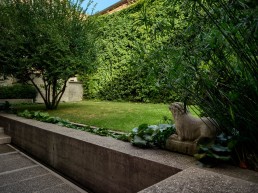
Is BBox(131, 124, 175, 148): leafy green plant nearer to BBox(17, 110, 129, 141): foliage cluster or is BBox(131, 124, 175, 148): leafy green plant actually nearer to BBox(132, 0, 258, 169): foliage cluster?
BBox(17, 110, 129, 141): foliage cluster

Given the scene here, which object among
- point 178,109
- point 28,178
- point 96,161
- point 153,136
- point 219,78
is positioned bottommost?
point 28,178

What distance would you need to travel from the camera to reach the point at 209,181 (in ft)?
5.17

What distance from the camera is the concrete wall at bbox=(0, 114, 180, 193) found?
85.6 inches

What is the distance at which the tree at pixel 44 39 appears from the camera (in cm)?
725

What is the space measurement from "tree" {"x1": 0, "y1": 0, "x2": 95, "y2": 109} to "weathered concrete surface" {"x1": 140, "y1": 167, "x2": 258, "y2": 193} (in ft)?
20.7

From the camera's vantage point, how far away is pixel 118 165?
245 centimetres

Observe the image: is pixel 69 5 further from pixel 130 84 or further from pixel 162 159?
pixel 162 159

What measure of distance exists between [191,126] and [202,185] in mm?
835

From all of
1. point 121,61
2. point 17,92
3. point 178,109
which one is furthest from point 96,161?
point 17,92

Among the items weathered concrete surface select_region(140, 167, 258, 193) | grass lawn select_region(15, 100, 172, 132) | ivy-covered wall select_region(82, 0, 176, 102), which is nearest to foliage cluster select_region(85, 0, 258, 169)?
weathered concrete surface select_region(140, 167, 258, 193)

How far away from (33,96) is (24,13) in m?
6.45

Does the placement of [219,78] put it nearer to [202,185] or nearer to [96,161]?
[202,185]

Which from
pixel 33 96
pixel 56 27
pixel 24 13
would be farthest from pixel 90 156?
pixel 33 96

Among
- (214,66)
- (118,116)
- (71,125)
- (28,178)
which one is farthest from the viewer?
(118,116)
